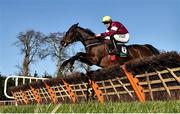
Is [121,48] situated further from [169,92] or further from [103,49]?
[169,92]

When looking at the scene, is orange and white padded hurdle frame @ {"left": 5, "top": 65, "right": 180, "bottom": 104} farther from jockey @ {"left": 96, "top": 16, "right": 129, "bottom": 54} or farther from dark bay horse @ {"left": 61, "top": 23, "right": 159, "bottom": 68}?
jockey @ {"left": 96, "top": 16, "right": 129, "bottom": 54}

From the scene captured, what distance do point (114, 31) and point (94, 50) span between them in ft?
3.72

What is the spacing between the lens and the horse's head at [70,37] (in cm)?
1831

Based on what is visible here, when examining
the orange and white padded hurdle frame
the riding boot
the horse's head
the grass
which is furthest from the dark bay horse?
the grass

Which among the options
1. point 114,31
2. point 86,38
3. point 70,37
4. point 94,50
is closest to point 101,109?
point 114,31

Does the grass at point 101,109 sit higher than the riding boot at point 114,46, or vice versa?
the riding boot at point 114,46

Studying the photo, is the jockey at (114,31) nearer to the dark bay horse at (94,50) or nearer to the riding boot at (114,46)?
the riding boot at (114,46)

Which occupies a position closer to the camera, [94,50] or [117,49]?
[117,49]

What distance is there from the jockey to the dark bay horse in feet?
1.54

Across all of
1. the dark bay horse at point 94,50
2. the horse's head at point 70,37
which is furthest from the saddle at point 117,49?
the horse's head at point 70,37

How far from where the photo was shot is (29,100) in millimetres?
24812

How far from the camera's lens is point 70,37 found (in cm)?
1838

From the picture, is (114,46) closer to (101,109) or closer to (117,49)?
(117,49)

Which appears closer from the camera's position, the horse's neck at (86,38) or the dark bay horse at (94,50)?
the dark bay horse at (94,50)
